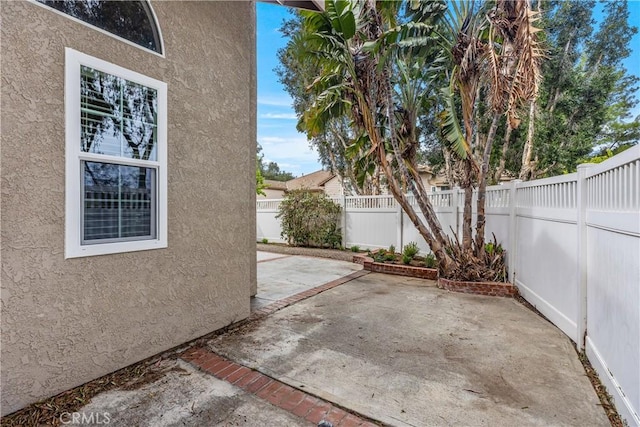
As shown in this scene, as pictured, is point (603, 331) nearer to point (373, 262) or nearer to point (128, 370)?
point (128, 370)

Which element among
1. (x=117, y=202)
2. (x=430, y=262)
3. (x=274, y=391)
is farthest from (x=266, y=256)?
(x=274, y=391)

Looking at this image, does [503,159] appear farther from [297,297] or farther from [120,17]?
[120,17]

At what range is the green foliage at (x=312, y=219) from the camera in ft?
38.0

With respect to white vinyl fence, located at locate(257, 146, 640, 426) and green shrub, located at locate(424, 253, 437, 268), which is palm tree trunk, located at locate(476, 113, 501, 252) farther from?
green shrub, located at locate(424, 253, 437, 268)

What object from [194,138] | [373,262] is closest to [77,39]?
[194,138]

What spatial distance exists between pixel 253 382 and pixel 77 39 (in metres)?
3.93

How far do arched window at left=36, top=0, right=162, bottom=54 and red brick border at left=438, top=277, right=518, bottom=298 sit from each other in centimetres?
669

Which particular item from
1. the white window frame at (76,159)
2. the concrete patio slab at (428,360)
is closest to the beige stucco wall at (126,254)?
the white window frame at (76,159)

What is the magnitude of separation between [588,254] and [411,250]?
5.22 meters

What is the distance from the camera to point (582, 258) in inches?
145

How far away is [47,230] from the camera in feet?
9.12

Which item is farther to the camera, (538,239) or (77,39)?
(538,239)

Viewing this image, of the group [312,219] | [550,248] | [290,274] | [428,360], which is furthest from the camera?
[312,219]

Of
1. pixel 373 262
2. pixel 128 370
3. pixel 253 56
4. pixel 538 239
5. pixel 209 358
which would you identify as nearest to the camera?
pixel 128 370
